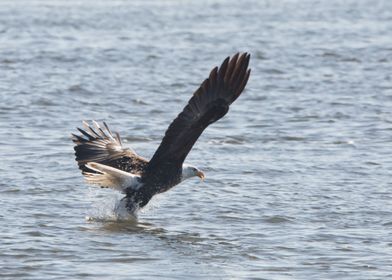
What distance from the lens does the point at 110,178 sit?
9.52 meters

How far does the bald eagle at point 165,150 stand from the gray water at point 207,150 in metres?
0.35

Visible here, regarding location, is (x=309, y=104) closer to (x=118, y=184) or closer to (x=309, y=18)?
(x=118, y=184)

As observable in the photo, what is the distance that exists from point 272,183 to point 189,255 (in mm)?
2857

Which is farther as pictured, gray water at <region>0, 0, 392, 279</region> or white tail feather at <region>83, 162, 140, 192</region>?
white tail feather at <region>83, 162, 140, 192</region>

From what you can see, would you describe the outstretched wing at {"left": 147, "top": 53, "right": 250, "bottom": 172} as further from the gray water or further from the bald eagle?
the gray water

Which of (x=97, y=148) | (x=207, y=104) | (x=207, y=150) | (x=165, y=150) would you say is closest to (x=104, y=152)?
(x=97, y=148)

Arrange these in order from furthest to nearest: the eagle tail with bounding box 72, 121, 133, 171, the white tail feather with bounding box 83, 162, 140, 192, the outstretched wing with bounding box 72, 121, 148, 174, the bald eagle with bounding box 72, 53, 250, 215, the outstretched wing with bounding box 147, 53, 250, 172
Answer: the eagle tail with bounding box 72, 121, 133, 171 < the outstretched wing with bounding box 72, 121, 148, 174 < the white tail feather with bounding box 83, 162, 140, 192 < the bald eagle with bounding box 72, 53, 250, 215 < the outstretched wing with bounding box 147, 53, 250, 172

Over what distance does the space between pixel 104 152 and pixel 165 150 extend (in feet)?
3.15

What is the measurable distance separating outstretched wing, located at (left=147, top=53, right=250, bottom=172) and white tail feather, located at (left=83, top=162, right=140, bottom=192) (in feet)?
1.12

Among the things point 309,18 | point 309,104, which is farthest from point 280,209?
point 309,18

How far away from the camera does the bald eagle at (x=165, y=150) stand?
9062mm

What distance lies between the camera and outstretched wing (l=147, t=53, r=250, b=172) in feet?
29.3

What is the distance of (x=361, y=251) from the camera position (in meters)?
8.81

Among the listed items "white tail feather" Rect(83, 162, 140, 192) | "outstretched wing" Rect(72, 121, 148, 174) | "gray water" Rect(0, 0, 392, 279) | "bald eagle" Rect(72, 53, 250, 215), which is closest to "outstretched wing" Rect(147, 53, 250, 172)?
"bald eagle" Rect(72, 53, 250, 215)
